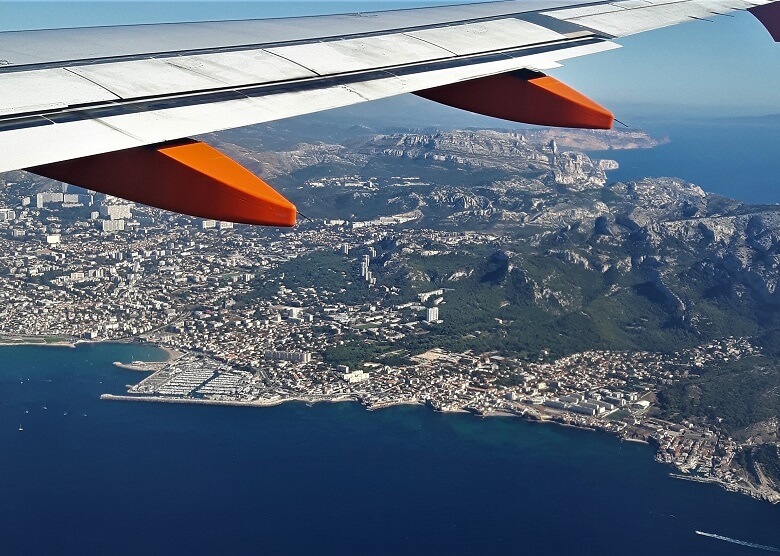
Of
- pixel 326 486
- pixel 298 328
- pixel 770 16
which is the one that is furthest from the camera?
pixel 298 328

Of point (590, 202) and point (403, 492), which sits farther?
point (590, 202)

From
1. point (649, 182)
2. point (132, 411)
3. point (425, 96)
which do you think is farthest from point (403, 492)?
point (649, 182)

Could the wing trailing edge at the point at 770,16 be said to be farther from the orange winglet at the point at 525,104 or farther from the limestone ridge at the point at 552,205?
the limestone ridge at the point at 552,205

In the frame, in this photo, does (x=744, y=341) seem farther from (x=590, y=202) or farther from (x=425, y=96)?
(x=425, y=96)

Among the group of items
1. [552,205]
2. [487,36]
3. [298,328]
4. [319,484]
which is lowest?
[319,484]

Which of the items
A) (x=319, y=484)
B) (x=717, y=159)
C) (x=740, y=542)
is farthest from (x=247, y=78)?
(x=717, y=159)

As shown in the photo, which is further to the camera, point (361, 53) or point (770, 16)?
point (770, 16)

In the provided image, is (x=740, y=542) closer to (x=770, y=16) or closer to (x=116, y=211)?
(x=770, y=16)
